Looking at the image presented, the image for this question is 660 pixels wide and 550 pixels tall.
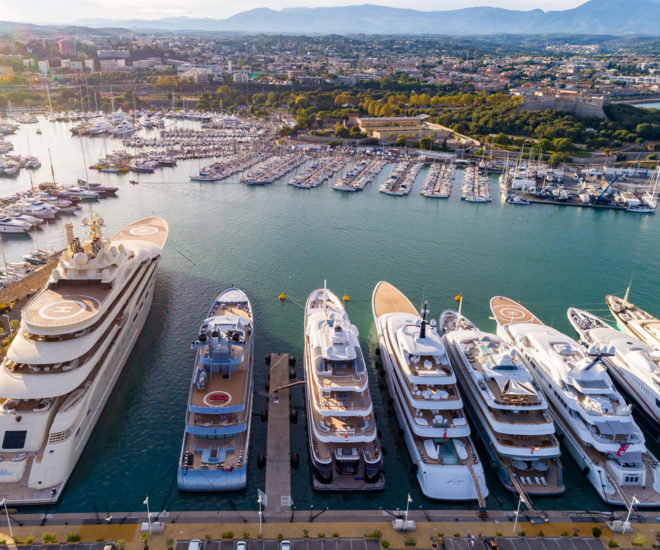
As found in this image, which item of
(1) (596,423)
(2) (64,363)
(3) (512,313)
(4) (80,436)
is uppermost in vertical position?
(2) (64,363)

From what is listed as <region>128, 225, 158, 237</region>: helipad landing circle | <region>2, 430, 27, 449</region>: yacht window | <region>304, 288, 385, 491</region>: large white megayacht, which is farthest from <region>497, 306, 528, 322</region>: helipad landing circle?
<region>2, 430, 27, 449</region>: yacht window

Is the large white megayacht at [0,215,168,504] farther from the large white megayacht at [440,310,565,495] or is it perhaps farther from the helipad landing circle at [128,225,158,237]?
the large white megayacht at [440,310,565,495]

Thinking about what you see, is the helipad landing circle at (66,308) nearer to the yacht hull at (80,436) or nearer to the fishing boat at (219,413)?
the yacht hull at (80,436)

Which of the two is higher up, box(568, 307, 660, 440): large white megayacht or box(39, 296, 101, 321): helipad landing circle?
box(39, 296, 101, 321): helipad landing circle

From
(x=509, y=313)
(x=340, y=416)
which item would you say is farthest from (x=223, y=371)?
(x=509, y=313)

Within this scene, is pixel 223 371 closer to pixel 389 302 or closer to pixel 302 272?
pixel 389 302

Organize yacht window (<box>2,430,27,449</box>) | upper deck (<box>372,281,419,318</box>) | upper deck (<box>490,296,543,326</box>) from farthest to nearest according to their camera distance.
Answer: upper deck (<box>490,296,543,326</box>)
upper deck (<box>372,281,419,318</box>)
yacht window (<box>2,430,27,449</box>)

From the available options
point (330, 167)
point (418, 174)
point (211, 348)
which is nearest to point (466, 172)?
point (418, 174)
